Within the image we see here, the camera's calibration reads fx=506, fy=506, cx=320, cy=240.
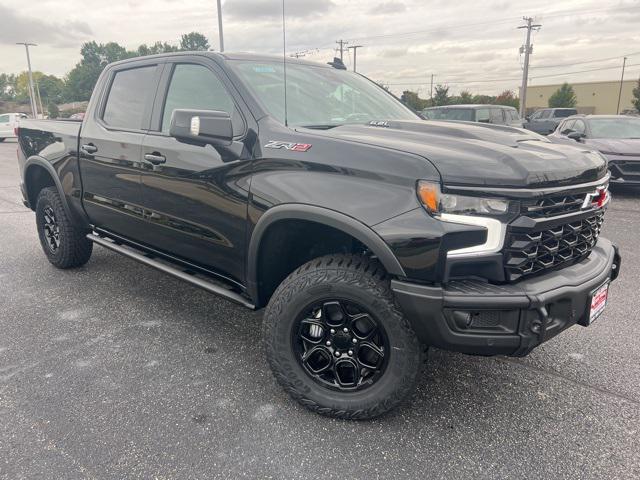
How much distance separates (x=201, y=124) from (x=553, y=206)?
176cm

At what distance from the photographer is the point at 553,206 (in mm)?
2219

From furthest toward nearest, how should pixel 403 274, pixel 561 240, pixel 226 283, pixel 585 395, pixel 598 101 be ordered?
pixel 598 101 → pixel 226 283 → pixel 585 395 → pixel 561 240 → pixel 403 274

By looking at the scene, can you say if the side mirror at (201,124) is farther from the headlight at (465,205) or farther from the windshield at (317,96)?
the headlight at (465,205)

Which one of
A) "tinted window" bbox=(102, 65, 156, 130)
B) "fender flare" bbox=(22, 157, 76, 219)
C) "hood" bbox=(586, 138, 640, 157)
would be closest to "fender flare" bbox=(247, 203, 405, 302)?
"tinted window" bbox=(102, 65, 156, 130)

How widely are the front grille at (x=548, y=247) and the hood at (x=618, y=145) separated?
23.0 feet

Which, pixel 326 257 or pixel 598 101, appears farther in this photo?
pixel 598 101

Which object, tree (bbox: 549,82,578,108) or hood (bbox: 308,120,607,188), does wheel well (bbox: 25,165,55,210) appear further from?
tree (bbox: 549,82,578,108)

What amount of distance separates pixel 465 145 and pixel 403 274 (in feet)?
2.27

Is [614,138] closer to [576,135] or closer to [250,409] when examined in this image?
[576,135]

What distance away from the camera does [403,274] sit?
2.16 m

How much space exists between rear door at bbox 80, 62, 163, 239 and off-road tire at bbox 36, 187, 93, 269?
48 centimetres

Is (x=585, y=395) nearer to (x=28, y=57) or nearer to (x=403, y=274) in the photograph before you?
(x=403, y=274)

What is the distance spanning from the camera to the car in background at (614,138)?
8.59 m

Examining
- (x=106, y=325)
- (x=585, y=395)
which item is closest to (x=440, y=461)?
(x=585, y=395)
